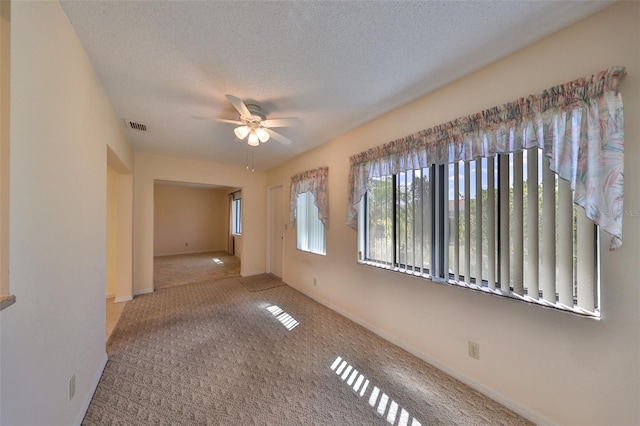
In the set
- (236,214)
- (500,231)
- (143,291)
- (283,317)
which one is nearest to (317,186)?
(283,317)

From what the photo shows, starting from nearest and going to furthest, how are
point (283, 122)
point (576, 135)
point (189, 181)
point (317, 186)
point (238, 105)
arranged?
point (576, 135), point (238, 105), point (283, 122), point (317, 186), point (189, 181)

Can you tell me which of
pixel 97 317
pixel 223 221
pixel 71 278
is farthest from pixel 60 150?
pixel 223 221

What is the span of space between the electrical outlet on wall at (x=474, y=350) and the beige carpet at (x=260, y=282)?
310 cm

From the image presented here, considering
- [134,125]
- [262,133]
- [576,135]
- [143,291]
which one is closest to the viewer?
[576,135]

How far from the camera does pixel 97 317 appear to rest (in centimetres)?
172

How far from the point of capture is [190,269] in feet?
17.5

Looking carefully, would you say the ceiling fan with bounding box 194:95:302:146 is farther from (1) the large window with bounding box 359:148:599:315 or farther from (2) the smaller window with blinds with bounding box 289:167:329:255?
(1) the large window with bounding box 359:148:599:315

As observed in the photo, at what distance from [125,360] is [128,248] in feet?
6.63

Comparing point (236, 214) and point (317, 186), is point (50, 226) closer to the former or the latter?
point (317, 186)

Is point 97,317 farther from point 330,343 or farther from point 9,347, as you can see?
point 330,343

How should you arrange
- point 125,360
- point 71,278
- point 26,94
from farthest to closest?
point 125,360 → point 71,278 → point 26,94

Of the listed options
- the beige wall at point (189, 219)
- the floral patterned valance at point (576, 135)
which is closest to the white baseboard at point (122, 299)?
Result: the beige wall at point (189, 219)

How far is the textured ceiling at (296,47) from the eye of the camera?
1.22 meters

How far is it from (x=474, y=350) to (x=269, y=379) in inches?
62.8
